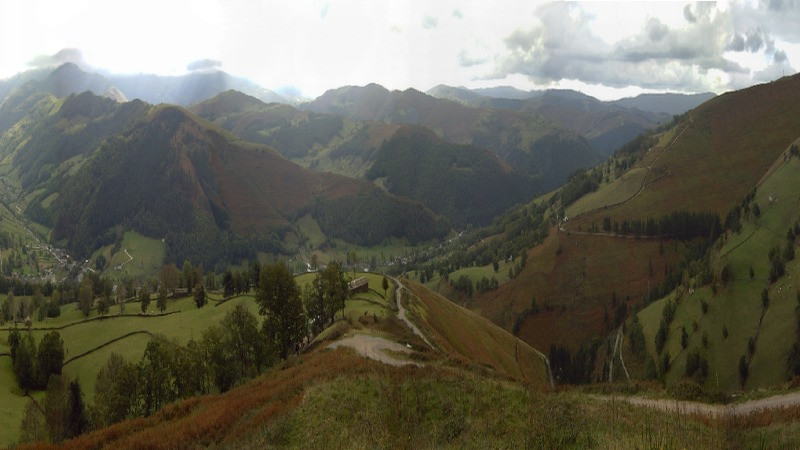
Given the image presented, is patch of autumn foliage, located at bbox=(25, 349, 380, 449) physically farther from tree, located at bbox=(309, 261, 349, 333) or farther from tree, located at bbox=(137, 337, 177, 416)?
tree, located at bbox=(309, 261, 349, 333)

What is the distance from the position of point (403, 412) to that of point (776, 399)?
31.7m

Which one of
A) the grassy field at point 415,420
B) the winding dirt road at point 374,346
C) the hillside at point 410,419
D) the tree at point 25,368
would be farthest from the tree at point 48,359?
the grassy field at point 415,420

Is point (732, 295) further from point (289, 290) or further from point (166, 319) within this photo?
point (166, 319)

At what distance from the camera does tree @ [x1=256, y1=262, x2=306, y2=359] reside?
77625 mm

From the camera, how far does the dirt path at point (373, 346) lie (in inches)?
2288

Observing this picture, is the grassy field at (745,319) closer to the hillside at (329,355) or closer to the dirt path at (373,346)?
the hillside at (329,355)

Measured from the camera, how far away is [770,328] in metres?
154

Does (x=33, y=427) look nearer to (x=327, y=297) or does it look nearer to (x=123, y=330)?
(x=327, y=297)

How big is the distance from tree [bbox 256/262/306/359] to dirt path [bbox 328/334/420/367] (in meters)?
13.4

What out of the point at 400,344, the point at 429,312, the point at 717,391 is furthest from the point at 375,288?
the point at 717,391

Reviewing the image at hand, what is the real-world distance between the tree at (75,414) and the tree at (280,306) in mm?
32605

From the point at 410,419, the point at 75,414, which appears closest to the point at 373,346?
the point at 410,419

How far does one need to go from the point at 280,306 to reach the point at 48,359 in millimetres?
60476

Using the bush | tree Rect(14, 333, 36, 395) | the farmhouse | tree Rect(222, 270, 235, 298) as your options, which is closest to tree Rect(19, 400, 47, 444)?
tree Rect(14, 333, 36, 395)
